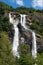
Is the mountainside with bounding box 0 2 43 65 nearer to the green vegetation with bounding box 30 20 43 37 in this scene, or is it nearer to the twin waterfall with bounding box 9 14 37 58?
the green vegetation with bounding box 30 20 43 37

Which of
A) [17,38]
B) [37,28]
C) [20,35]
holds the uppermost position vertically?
[37,28]

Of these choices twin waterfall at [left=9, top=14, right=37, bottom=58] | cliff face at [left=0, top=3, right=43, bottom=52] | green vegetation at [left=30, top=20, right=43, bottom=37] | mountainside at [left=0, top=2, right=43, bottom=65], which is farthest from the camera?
green vegetation at [left=30, top=20, right=43, bottom=37]

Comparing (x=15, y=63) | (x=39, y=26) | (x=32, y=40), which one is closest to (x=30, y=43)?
(x=32, y=40)

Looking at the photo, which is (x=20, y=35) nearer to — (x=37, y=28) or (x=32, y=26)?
(x=32, y=26)

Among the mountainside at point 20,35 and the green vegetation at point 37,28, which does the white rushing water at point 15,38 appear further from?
the green vegetation at point 37,28

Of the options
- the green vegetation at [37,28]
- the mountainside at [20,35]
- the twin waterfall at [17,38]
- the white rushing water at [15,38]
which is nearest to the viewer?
the mountainside at [20,35]

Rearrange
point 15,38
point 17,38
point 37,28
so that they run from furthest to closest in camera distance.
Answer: point 37,28
point 17,38
point 15,38

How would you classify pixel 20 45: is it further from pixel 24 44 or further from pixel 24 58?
pixel 24 58

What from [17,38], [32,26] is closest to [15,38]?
[17,38]

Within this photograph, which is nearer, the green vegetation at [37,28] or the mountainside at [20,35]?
the mountainside at [20,35]

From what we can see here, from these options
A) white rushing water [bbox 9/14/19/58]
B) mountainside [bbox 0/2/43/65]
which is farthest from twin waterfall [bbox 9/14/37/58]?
mountainside [bbox 0/2/43/65]

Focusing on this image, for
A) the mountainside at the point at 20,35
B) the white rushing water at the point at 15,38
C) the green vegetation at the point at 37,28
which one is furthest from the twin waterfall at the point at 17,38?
the green vegetation at the point at 37,28

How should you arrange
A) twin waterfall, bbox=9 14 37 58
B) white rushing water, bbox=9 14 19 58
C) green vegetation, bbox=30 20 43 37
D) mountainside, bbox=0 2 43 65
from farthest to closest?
green vegetation, bbox=30 20 43 37, twin waterfall, bbox=9 14 37 58, white rushing water, bbox=9 14 19 58, mountainside, bbox=0 2 43 65
